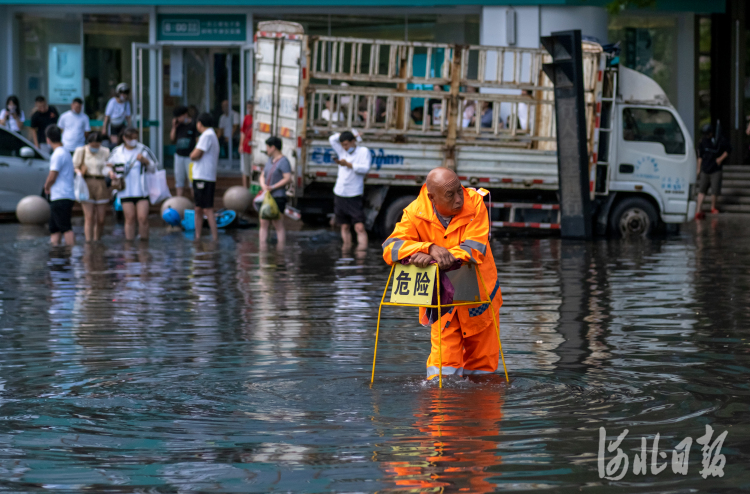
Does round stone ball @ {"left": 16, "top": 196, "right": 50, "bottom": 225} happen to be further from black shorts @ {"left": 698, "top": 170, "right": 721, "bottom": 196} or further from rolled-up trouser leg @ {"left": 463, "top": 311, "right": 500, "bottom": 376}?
rolled-up trouser leg @ {"left": 463, "top": 311, "right": 500, "bottom": 376}

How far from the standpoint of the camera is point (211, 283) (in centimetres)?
1178

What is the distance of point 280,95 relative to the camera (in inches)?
707

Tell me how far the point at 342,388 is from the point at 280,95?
472 inches

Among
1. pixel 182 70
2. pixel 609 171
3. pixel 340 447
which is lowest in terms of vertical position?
pixel 340 447

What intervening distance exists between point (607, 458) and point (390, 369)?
2.40 m

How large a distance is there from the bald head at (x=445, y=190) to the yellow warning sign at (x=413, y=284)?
1.12 ft

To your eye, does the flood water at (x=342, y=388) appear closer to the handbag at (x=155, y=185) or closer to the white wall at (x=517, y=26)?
the handbag at (x=155, y=185)

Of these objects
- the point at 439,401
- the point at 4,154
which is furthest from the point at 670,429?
the point at 4,154

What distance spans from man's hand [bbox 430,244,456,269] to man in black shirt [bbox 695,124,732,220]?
17.9 m

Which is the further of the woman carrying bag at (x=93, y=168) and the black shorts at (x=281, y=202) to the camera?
the woman carrying bag at (x=93, y=168)

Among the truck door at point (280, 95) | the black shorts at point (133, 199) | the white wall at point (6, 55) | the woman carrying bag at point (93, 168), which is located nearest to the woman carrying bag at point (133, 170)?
the black shorts at point (133, 199)

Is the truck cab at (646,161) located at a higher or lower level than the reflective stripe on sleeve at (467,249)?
higher

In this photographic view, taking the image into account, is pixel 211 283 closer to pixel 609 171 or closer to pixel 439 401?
pixel 439 401

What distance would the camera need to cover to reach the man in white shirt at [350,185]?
53.2 ft
